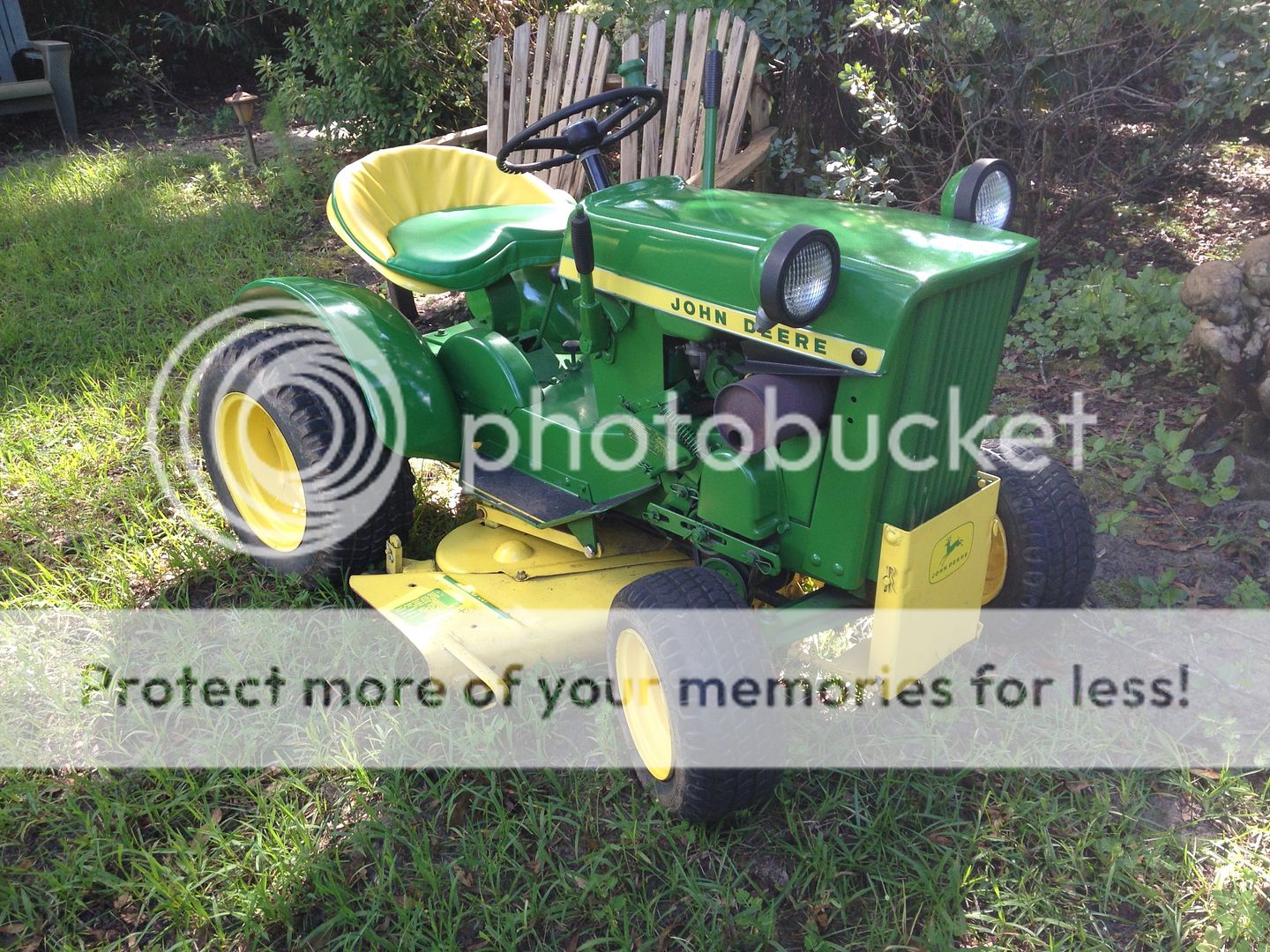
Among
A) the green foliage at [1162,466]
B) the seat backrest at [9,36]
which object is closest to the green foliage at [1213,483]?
the green foliage at [1162,466]

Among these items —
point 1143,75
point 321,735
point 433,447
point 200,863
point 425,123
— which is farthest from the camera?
point 425,123

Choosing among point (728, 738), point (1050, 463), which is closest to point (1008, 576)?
point (1050, 463)

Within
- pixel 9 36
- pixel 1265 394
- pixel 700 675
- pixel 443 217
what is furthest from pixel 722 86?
pixel 9 36

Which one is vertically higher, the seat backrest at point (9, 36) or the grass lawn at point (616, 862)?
the seat backrest at point (9, 36)

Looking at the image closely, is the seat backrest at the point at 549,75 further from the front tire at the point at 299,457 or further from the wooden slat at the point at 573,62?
the front tire at the point at 299,457

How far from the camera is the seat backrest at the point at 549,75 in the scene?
5.09 metres

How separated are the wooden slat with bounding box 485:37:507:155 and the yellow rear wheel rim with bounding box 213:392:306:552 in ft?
9.39

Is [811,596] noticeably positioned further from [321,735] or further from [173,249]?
[173,249]

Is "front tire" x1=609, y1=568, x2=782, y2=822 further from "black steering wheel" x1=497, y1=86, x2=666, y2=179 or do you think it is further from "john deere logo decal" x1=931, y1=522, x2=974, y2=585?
"black steering wheel" x1=497, y1=86, x2=666, y2=179

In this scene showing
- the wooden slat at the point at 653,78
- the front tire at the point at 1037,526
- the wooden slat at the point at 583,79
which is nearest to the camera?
the front tire at the point at 1037,526

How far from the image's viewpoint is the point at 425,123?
6102 mm

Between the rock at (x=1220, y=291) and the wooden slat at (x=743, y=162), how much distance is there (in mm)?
1992

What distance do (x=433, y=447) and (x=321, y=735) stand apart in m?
0.81

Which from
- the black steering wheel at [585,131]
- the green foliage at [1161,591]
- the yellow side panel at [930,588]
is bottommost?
the green foliage at [1161,591]
